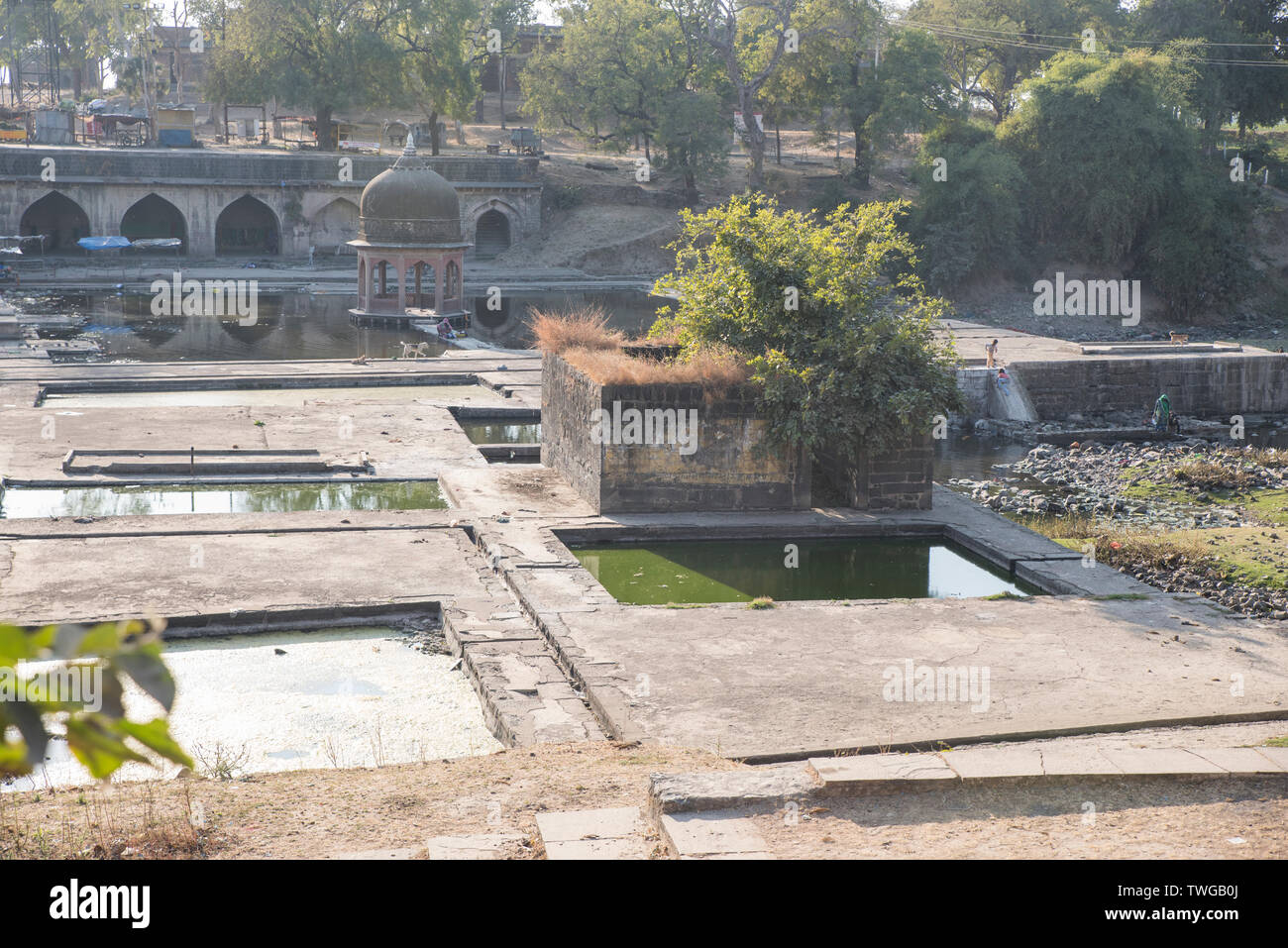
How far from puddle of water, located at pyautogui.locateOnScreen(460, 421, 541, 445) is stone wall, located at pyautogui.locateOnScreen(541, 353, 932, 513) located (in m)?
5.02

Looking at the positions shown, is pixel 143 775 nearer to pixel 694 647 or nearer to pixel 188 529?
pixel 694 647

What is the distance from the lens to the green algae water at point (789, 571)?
14258mm

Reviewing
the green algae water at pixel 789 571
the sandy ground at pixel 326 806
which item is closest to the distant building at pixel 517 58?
the green algae water at pixel 789 571

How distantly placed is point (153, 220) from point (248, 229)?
377cm

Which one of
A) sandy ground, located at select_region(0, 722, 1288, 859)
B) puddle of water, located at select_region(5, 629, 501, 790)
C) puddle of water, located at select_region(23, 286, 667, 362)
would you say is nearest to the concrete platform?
puddle of water, located at select_region(5, 629, 501, 790)

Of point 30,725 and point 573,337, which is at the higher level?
point 573,337

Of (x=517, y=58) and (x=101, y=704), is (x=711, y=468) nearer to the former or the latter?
(x=101, y=704)

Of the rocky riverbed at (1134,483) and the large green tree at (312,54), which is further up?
the large green tree at (312,54)

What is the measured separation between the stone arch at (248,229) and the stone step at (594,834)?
50717 millimetres

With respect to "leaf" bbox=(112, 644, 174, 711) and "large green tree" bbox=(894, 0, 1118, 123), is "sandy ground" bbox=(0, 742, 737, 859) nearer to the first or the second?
"leaf" bbox=(112, 644, 174, 711)

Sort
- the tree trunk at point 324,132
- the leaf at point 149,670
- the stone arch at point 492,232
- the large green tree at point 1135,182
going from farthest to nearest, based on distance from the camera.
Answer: the tree trunk at point 324,132 → the stone arch at point 492,232 → the large green tree at point 1135,182 → the leaf at point 149,670

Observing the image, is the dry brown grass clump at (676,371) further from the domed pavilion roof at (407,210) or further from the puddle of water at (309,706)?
the domed pavilion roof at (407,210)

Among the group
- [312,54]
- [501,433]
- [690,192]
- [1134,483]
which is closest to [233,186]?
[312,54]

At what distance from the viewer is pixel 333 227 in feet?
179
